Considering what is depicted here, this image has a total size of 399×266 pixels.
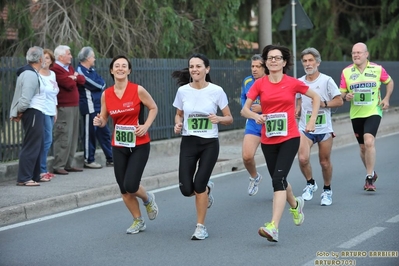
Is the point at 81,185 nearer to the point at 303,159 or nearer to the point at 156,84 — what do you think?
the point at 303,159

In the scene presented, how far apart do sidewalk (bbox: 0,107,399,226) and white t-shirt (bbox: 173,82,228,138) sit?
2.49 m

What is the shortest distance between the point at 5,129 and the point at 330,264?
7.06 metres

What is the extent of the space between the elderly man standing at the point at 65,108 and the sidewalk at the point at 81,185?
362 millimetres

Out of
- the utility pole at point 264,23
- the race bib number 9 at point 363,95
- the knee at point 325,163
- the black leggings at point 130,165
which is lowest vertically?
the knee at point 325,163

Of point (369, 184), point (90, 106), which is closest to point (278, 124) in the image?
point (369, 184)

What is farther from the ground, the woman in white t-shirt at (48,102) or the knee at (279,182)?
the woman in white t-shirt at (48,102)

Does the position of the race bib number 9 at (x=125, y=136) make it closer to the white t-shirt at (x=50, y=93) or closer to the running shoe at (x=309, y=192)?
the running shoe at (x=309, y=192)

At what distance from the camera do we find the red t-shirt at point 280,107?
800 centimetres

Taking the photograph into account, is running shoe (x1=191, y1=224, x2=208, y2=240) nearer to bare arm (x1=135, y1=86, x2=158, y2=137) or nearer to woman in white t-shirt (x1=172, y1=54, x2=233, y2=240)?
woman in white t-shirt (x1=172, y1=54, x2=233, y2=240)

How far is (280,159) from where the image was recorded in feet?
26.2

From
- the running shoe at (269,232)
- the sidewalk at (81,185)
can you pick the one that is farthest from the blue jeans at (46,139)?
the running shoe at (269,232)

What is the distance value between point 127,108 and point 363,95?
390cm

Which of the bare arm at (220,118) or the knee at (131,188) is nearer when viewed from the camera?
the bare arm at (220,118)

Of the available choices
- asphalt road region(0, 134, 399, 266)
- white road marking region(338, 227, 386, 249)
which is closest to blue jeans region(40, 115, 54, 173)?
asphalt road region(0, 134, 399, 266)
